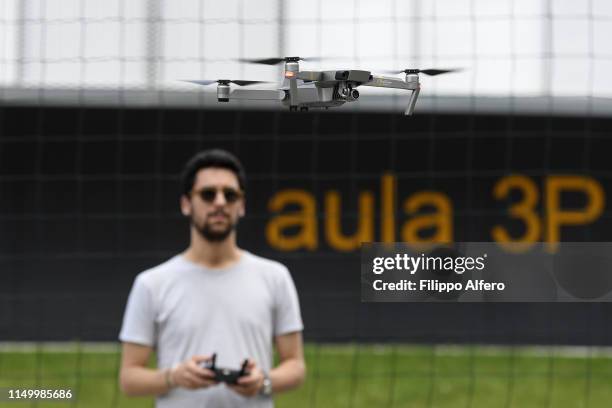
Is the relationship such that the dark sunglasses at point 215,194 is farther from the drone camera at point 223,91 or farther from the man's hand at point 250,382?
the drone camera at point 223,91

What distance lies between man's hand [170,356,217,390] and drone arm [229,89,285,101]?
112 cm

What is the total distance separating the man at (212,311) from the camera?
10.3ft

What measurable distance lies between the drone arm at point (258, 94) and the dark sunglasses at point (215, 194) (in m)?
0.78

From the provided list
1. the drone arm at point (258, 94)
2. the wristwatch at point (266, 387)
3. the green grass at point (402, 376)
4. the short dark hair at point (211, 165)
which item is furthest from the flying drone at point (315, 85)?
the green grass at point (402, 376)

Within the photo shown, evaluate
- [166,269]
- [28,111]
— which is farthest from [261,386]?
[28,111]

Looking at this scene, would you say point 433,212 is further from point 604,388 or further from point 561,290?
point 561,290

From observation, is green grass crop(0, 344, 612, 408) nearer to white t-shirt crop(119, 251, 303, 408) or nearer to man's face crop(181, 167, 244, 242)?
white t-shirt crop(119, 251, 303, 408)

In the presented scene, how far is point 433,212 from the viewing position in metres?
10.6

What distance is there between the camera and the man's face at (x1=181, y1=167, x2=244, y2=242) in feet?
10.2

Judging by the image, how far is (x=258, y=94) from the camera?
395 cm

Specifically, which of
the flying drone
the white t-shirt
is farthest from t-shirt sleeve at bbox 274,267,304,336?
the flying drone

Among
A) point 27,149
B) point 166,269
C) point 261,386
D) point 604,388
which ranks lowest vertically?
point 604,388

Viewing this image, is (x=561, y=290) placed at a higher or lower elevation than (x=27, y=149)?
lower

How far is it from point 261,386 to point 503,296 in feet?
Result: 10.1
